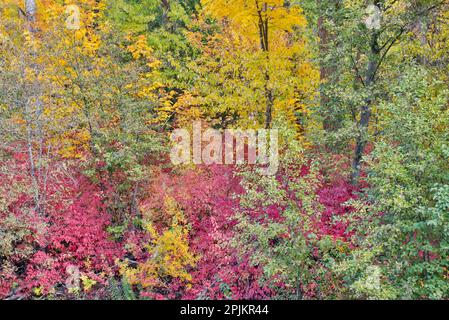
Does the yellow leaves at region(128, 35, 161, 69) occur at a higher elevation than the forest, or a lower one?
higher

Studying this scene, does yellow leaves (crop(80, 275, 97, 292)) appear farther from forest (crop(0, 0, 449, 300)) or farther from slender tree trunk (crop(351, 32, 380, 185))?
slender tree trunk (crop(351, 32, 380, 185))

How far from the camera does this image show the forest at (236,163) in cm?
581

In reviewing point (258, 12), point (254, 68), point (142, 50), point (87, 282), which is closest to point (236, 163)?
point (254, 68)

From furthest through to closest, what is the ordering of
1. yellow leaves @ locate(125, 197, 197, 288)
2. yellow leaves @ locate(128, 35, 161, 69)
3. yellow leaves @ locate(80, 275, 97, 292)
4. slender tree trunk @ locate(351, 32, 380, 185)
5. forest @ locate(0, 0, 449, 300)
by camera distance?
yellow leaves @ locate(128, 35, 161, 69)
slender tree trunk @ locate(351, 32, 380, 185)
yellow leaves @ locate(125, 197, 197, 288)
yellow leaves @ locate(80, 275, 97, 292)
forest @ locate(0, 0, 449, 300)

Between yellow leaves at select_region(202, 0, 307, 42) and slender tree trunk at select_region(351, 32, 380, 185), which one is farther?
yellow leaves at select_region(202, 0, 307, 42)

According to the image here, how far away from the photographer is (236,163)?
7.61 meters

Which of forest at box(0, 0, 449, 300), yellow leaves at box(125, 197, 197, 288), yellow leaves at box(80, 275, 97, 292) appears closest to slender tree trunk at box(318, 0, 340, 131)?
forest at box(0, 0, 449, 300)

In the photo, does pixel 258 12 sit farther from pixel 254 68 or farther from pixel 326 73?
pixel 326 73

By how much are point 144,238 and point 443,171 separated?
6.28 metres

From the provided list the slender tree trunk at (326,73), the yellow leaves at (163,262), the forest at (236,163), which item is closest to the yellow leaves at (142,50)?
the forest at (236,163)

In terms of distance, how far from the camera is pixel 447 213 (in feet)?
16.3

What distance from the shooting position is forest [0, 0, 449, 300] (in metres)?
5.81
